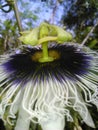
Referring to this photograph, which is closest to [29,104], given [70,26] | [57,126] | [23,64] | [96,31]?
[57,126]

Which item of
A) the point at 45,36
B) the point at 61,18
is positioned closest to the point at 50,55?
the point at 45,36

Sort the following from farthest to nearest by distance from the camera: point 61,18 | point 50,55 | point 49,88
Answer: point 61,18 → point 50,55 → point 49,88

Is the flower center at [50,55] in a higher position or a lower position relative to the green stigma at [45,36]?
lower

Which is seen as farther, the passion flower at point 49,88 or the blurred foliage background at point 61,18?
the blurred foliage background at point 61,18

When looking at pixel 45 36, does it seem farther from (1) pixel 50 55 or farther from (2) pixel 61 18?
(2) pixel 61 18

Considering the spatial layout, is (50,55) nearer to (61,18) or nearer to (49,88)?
(49,88)

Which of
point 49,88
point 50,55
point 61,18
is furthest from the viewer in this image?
point 61,18

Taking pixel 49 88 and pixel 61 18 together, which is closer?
pixel 49 88

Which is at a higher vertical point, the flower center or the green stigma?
the green stigma

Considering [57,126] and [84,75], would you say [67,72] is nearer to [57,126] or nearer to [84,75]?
[84,75]

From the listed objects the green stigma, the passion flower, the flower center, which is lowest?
the passion flower

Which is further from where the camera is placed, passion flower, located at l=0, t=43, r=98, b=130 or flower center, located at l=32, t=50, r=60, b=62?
flower center, located at l=32, t=50, r=60, b=62
